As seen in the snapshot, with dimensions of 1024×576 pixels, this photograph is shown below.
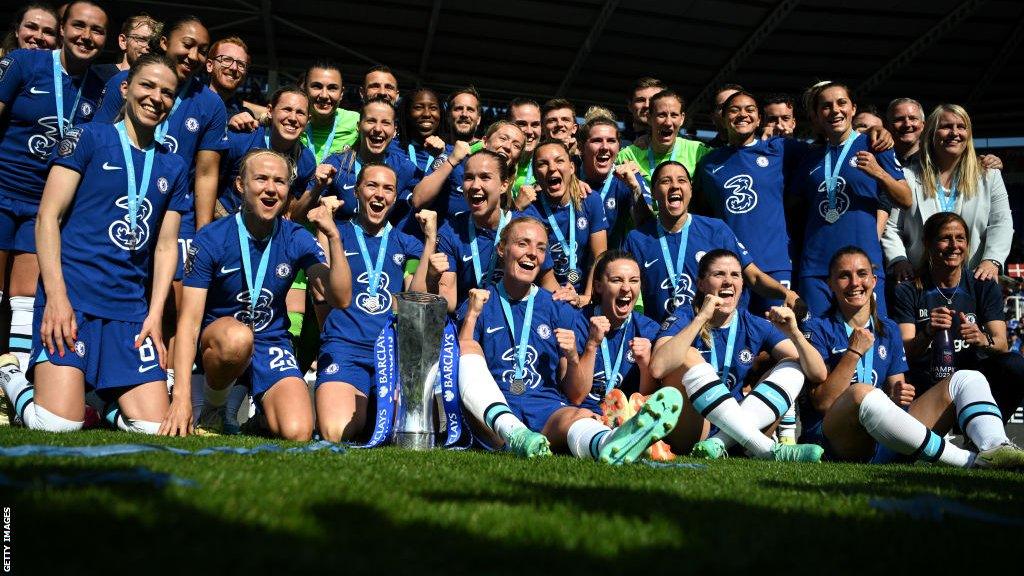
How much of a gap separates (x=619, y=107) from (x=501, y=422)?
1471cm

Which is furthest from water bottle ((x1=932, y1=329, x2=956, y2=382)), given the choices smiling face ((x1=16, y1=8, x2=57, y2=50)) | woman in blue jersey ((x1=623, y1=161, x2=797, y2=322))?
smiling face ((x1=16, y1=8, x2=57, y2=50))

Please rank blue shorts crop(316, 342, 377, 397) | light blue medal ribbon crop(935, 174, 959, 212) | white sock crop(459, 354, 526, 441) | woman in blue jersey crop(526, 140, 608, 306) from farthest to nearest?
1. light blue medal ribbon crop(935, 174, 959, 212)
2. woman in blue jersey crop(526, 140, 608, 306)
3. blue shorts crop(316, 342, 377, 397)
4. white sock crop(459, 354, 526, 441)

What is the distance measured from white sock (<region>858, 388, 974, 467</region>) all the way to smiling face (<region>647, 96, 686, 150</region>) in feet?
9.42

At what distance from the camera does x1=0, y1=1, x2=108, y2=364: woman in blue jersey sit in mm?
5867

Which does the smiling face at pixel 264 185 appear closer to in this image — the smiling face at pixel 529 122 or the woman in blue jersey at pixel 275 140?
the woman in blue jersey at pixel 275 140

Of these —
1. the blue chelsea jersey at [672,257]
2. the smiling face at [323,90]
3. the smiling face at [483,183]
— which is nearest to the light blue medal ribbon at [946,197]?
Answer: the blue chelsea jersey at [672,257]

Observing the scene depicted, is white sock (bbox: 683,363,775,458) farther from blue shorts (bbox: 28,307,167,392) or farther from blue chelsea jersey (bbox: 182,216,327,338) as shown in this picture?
blue shorts (bbox: 28,307,167,392)

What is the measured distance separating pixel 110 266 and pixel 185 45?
202 cm

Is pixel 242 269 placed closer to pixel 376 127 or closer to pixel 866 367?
pixel 376 127

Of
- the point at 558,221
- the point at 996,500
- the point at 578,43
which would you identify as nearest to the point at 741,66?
the point at 578,43

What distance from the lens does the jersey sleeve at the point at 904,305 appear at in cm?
643

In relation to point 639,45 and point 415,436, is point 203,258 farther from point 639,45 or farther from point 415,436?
point 639,45

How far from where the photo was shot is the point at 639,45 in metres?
16.6

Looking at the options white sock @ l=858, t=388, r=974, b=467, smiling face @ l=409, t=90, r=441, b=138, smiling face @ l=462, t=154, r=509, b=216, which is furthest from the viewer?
smiling face @ l=409, t=90, r=441, b=138
